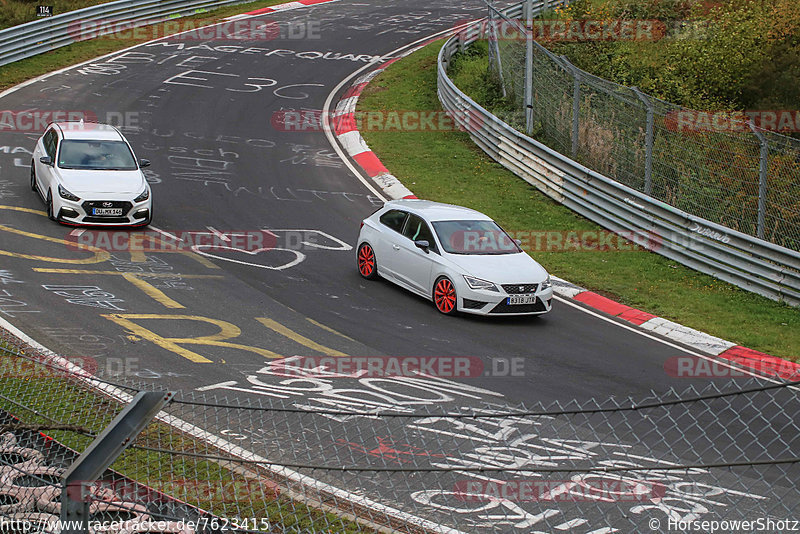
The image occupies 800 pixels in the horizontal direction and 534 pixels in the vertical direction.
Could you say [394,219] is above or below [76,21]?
below

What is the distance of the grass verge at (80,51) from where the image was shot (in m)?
30.3

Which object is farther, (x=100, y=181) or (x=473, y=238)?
(x=100, y=181)

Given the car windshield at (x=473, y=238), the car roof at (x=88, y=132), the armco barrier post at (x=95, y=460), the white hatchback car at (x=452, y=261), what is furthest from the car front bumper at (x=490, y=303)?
the armco barrier post at (x=95, y=460)

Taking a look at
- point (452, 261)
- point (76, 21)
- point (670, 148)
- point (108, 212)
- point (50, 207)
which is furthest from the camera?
point (76, 21)

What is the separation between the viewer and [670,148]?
1889 centimetres

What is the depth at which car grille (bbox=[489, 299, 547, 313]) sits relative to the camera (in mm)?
14641

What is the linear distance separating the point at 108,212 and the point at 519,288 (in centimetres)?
868

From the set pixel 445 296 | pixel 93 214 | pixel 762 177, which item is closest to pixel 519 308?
pixel 445 296

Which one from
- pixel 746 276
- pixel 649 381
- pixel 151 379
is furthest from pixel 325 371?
pixel 746 276

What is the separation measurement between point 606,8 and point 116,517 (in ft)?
110

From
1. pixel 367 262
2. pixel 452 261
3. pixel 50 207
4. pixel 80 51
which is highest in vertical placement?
pixel 80 51

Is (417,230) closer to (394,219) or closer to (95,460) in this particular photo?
(394,219)

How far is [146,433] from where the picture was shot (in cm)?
816

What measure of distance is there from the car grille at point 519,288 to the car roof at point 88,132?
9976 mm
